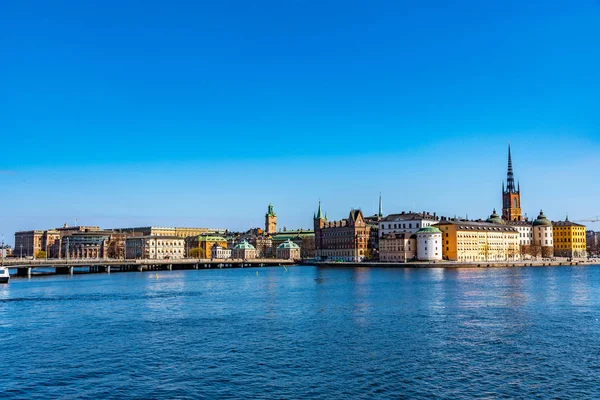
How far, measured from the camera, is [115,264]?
137750 mm

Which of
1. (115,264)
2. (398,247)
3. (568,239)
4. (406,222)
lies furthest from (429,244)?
(115,264)

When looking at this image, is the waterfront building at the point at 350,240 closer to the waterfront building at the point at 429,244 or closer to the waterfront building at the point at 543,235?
the waterfront building at the point at 429,244

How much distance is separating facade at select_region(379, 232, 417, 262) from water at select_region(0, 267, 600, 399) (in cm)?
9823

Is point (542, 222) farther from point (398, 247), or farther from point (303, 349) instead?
point (303, 349)

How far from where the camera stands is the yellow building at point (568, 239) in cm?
18488

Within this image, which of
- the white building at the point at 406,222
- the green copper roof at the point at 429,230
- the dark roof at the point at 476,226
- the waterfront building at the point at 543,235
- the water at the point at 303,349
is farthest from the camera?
the waterfront building at the point at 543,235

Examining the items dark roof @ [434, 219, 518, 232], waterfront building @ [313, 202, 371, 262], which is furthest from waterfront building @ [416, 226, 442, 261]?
waterfront building @ [313, 202, 371, 262]

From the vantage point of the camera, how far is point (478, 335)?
36938 millimetres

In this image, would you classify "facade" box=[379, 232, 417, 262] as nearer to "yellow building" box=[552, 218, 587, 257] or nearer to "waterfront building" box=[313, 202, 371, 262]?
"waterfront building" box=[313, 202, 371, 262]

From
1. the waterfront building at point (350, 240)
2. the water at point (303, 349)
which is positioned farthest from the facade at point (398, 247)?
the water at point (303, 349)

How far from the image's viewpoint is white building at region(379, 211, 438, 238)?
16412cm

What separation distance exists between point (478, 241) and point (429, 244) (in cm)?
1826

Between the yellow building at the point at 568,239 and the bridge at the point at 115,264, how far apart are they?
78.8 m

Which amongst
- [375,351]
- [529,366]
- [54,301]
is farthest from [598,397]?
[54,301]
